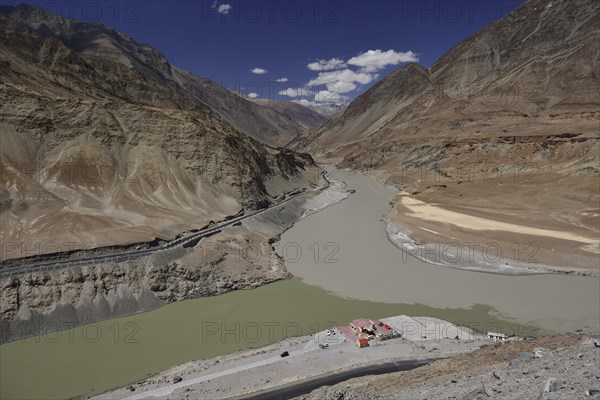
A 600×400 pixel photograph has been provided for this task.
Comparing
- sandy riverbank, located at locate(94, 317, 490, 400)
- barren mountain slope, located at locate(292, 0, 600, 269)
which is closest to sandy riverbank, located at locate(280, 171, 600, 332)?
barren mountain slope, located at locate(292, 0, 600, 269)

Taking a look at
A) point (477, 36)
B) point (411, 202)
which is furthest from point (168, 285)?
point (477, 36)

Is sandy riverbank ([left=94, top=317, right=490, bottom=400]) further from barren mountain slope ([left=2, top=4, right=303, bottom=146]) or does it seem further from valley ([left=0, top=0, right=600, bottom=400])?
barren mountain slope ([left=2, top=4, right=303, bottom=146])

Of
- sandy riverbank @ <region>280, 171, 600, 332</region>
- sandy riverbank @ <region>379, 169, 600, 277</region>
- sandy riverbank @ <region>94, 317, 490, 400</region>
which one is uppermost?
sandy riverbank @ <region>379, 169, 600, 277</region>

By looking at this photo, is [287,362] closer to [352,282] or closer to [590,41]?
[352,282]

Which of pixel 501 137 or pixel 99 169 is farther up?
pixel 501 137

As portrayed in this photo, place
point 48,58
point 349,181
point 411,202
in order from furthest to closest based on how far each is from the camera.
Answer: point 349,181
point 48,58
point 411,202

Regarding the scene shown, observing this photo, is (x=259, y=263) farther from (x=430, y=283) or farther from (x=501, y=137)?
(x=501, y=137)

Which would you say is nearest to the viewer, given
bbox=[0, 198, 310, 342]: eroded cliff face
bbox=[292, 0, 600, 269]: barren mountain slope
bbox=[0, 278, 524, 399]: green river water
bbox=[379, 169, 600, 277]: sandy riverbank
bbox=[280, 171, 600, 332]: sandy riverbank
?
bbox=[0, 278, 524, 399]: green river water

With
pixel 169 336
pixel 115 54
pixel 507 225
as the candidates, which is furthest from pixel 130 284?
pixel 115 54
